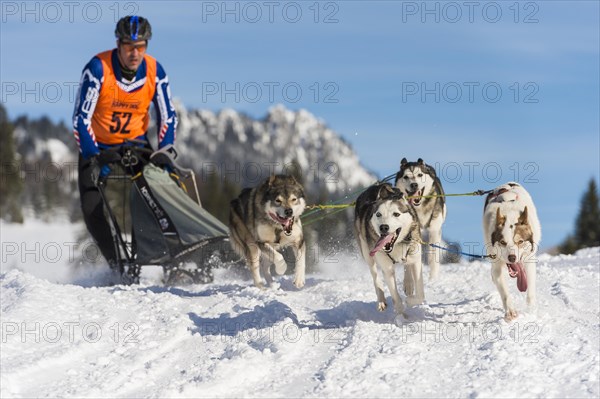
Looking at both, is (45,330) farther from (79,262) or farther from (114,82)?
(79,262)

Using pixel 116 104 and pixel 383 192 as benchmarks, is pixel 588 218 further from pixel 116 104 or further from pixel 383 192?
pixel 383 192

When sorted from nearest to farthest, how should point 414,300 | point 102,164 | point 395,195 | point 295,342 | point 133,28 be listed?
point 295,342 < point 414,300 < point 395,195 < point 133,28 < point 102,164

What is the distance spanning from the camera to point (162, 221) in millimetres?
7453

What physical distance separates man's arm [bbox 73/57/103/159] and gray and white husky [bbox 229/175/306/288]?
153 centimetres

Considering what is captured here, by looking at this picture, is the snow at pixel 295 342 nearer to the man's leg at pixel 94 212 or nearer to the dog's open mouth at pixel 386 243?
the dog's open mouth at pixel 386 243

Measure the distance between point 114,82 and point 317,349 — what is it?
3.61 meters

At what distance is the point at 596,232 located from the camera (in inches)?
1423

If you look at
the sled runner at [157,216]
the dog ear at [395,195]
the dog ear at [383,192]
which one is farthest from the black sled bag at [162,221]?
the dog ear at [395,195]

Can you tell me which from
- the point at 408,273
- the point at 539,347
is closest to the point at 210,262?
the point at 408,273

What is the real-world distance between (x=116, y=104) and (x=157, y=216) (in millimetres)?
1120

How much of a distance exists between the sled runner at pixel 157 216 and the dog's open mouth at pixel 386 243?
2229 millimetres

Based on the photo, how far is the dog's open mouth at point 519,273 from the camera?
563 centimetres

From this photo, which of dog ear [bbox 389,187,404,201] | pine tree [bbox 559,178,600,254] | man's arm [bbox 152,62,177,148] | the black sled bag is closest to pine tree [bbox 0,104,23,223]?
pine tree [bbox 559,178,600,254]

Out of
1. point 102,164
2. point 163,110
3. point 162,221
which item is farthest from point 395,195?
point 102,164
